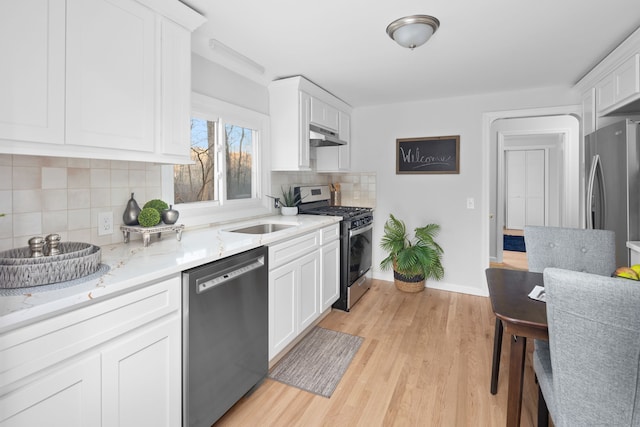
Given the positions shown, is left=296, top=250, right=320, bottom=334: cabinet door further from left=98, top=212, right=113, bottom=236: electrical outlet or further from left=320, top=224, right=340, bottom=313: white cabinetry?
left=98, top=212, right=113, bottom=236: electrical outlet

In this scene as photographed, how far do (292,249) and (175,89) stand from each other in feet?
4.11

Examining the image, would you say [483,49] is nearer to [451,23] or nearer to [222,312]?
[451,23]

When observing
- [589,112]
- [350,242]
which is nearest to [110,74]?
[350,242]

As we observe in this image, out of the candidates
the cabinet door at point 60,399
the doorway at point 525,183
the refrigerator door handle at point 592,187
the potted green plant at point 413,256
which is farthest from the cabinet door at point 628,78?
the cabinet door at point 60,399

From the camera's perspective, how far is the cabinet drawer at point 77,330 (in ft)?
2.92

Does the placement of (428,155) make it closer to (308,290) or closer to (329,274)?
(329,274)

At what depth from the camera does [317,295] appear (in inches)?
109

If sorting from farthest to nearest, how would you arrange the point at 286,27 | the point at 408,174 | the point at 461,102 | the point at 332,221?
the point at 408,174 → the point at 461,102 → the point at 332,221 → the point at 286,27

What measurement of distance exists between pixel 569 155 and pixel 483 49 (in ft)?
10.4

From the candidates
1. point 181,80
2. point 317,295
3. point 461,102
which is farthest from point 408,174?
point 181,80

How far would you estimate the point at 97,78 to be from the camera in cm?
140

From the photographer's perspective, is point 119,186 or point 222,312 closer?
point 222,312

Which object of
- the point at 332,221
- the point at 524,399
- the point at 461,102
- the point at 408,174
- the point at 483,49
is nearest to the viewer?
the point at 524,399

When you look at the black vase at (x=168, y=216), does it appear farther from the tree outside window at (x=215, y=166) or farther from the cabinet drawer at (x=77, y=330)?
the cabinet drawer at (x=77, y=330)
